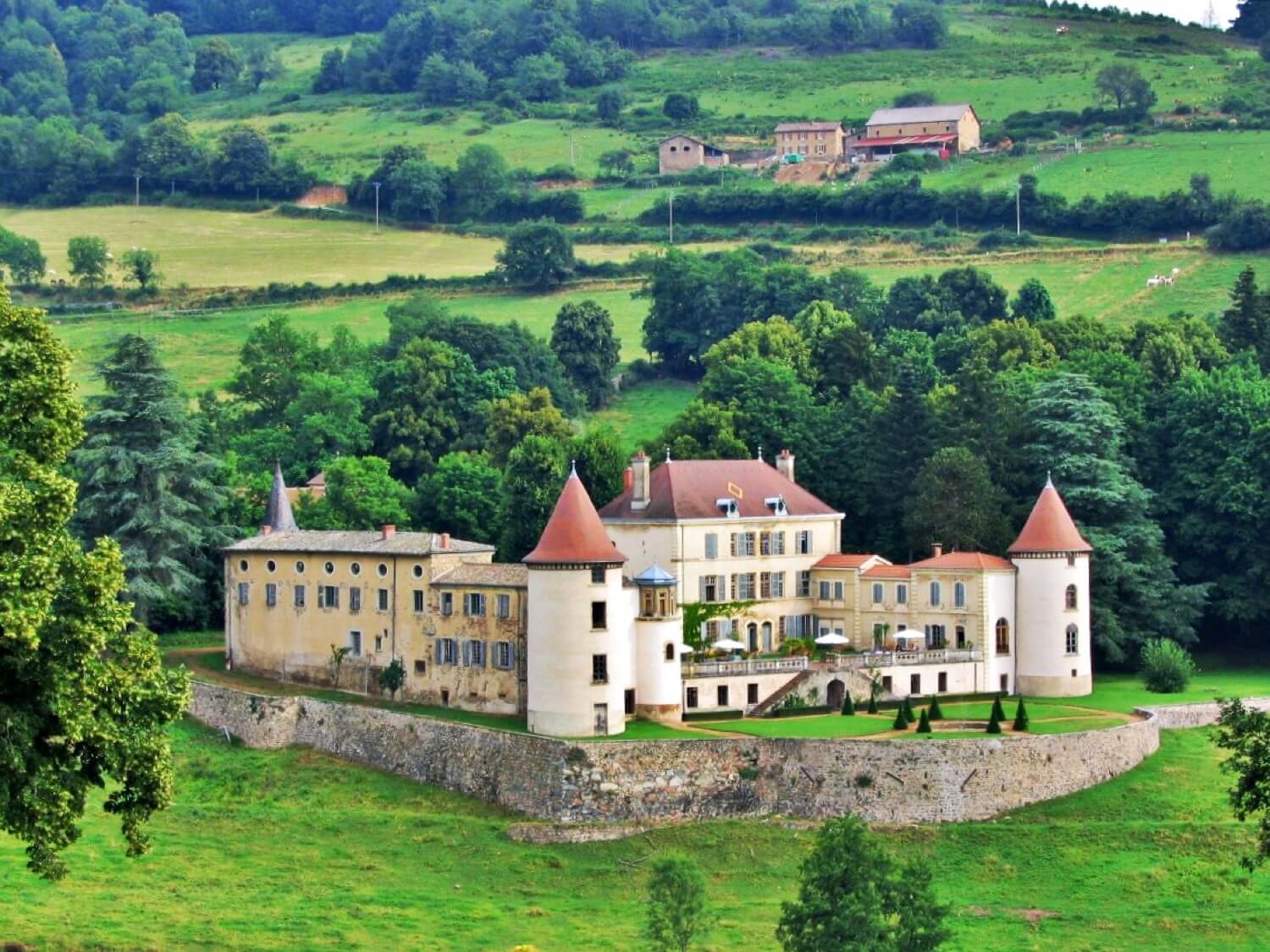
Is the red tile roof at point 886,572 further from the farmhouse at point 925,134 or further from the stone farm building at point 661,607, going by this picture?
the farmhouse at point 925,134

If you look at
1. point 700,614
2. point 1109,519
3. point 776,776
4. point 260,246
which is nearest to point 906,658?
point 700,614

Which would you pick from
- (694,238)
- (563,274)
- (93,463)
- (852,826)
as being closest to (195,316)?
(563,274)

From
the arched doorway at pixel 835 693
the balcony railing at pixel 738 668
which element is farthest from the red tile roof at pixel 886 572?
the balcony railing at pixel 738 668

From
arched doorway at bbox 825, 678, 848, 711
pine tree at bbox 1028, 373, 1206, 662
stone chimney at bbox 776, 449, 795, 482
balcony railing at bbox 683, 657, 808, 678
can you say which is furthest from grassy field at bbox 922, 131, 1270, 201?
balcony railing at bbox 683, 657, 808, 678

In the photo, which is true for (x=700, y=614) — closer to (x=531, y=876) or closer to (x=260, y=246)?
(x=531, y=876)

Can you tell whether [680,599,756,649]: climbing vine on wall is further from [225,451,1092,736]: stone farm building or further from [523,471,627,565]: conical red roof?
[523,471,627,565]: conical red roof
